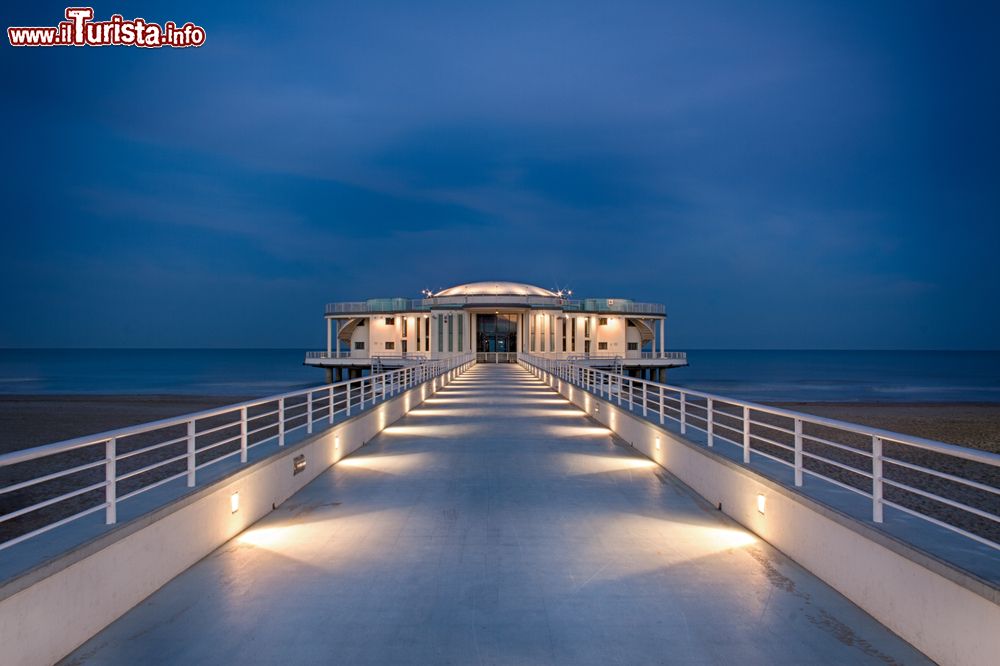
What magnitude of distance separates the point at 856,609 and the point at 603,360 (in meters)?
48.7

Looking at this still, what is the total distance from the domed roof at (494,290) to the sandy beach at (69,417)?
1039 inches

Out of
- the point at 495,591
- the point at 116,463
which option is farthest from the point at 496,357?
the point at 495,591

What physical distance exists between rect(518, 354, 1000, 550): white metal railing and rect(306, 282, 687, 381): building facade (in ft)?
99.3

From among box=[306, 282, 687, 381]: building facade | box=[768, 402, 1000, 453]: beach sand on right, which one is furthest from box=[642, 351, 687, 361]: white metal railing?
box=[768, 402, 1000, 453]: beach sand on right

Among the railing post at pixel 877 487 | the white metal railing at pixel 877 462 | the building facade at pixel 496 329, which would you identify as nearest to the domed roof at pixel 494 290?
the building facade at pixel 496 329

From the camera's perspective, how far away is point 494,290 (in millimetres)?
62906

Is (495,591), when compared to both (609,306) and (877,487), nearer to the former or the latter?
(877,487)

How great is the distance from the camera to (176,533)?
554 cm

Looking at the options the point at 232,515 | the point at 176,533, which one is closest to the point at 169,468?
the point at 232,515

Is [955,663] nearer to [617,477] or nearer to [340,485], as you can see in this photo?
[617,477]

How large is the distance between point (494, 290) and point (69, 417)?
38589mm

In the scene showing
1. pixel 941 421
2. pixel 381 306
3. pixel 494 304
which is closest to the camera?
pixel 941 421

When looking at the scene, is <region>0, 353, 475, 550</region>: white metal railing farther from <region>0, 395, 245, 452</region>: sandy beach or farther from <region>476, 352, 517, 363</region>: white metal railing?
<region>476, 352, 517, 363</region>: white metal railing

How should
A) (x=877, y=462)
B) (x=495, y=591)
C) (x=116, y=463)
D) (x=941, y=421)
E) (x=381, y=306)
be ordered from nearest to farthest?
1. (x=877, y=462)
2. (x=495, y=591)
3. (x=116, y=463)
4. (x=941, y=421)
5. (x=381, y=306)
